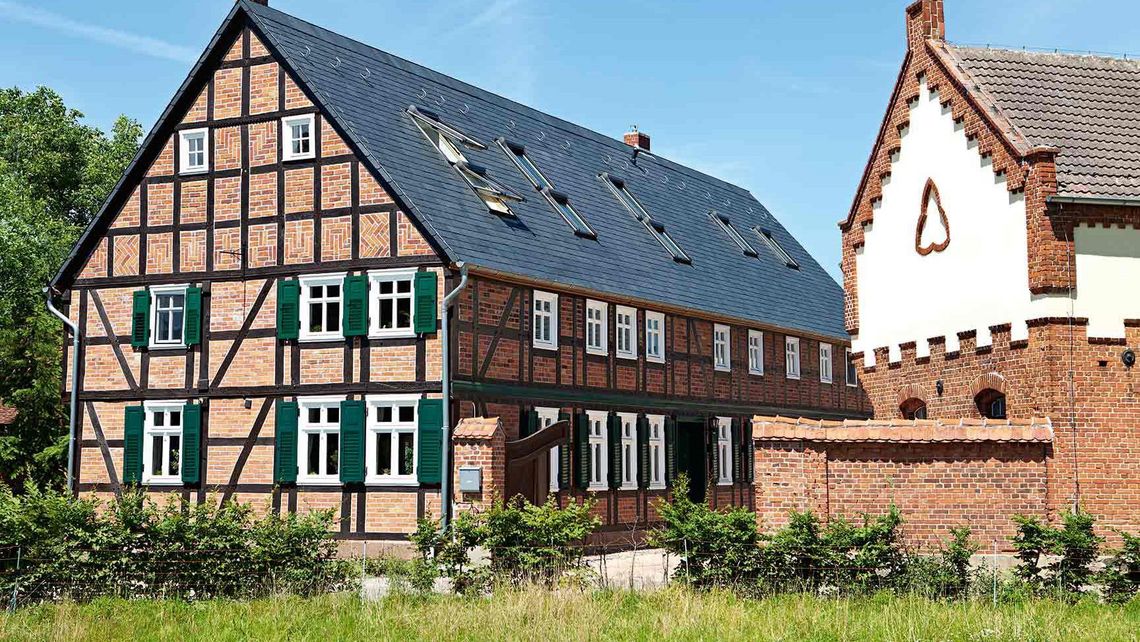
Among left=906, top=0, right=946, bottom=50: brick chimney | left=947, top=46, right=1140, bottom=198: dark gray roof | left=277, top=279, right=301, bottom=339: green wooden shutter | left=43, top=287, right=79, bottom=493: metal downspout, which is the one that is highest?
left=906, top=0, right=946, bottom=50: brick chimney

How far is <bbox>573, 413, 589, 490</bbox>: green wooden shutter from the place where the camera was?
26828mm

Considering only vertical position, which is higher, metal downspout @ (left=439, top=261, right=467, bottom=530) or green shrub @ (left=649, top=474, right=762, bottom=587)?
metal downspout @ (left=439, top=261, right=467, bottom=530)

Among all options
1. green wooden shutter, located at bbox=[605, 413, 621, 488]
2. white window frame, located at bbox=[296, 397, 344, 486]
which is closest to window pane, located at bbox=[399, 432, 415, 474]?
white window frame, located at bbox=[296, 397, 344, 486]

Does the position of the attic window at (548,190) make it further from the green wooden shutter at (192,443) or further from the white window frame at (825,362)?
the white window frame at (825,362)

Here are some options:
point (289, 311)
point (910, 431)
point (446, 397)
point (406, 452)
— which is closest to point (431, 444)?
point (406, 452)

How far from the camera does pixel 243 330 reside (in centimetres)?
2573

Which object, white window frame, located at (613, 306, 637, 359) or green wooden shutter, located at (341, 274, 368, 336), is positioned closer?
green wooden shutter, located at (341, 274, 368, 336)

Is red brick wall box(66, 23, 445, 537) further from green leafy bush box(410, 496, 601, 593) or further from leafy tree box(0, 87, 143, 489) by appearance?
green leafy bush box(410, 496, 601, 593)

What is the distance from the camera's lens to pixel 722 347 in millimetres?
32469

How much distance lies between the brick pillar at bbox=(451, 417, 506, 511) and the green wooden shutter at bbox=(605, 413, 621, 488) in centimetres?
545

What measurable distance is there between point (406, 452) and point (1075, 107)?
41.9 ft

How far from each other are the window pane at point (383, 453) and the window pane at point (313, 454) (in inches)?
52.6

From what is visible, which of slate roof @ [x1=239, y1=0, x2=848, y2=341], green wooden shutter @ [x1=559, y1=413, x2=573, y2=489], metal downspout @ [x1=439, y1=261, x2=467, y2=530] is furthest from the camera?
green wooden shutter @ [x1=559, y1=413, x2=573, y2=489]

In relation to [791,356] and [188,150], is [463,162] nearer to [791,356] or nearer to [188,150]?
[188,150]
